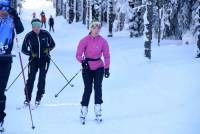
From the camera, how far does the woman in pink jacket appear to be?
9.65 meters

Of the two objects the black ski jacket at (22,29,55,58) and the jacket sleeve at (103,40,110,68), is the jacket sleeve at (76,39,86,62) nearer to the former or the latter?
the jacket sleeve at (103,40,110,68)

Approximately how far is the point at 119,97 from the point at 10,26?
17.3ft

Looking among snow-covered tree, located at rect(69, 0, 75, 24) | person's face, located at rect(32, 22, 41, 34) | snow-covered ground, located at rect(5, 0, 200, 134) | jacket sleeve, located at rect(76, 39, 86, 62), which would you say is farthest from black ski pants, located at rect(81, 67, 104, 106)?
snow-covered tree, located at rect(69, 0, 75, 24)

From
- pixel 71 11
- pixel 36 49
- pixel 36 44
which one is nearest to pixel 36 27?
pixel 36 44

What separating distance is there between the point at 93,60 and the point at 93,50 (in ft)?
0.68

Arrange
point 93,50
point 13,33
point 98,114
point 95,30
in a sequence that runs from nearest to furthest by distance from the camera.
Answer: point 13,33 → point 95,30 → point 93,50 → point 98,114

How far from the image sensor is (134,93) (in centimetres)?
1320

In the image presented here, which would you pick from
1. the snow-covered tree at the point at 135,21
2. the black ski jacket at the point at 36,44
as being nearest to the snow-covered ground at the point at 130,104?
the black ski jacket at the point at 36,44

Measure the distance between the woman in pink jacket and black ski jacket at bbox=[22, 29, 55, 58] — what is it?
1.83m

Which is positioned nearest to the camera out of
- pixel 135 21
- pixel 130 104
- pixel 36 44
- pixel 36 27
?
pixel 36 27

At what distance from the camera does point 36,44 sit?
1134 cm

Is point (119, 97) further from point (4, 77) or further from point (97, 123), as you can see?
point (4, 77)

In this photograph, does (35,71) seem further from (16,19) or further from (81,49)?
(16,19)

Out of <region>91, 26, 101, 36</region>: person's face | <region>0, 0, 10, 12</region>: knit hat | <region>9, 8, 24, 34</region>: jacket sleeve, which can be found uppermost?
<region>0, 0, 10, 12</region>: knit hat
